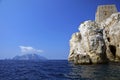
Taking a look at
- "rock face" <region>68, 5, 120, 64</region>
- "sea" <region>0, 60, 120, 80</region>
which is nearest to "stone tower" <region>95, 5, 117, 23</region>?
"rock face" <region>68, 5, 120, 64</region>

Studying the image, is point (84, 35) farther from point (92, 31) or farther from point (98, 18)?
point (98, 18)

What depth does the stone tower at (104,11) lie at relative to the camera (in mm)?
89750

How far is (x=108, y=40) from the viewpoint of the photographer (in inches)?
2729

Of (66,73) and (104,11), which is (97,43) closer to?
(66,73)

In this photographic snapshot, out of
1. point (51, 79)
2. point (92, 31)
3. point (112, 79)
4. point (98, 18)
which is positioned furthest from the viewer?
point (98, 18)

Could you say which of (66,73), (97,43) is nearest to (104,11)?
(97,43)

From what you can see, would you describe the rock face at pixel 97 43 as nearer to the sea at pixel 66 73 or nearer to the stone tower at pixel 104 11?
the sea at pixel 66 73

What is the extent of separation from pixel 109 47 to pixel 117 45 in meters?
4.94

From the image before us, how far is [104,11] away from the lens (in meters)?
90.5

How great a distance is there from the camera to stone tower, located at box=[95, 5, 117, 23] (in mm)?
89750

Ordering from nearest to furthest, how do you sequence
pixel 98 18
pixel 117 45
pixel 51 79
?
pixel 51 79 < pixel 117 45 < pixel 98 18

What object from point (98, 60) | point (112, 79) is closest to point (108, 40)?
point (98, 60)

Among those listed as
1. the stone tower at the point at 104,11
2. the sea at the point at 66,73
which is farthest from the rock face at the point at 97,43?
the stone tower at the point at 104,11

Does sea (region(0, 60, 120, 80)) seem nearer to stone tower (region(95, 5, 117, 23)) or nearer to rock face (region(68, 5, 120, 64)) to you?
rock face (region(68, 5, 120, 64))
